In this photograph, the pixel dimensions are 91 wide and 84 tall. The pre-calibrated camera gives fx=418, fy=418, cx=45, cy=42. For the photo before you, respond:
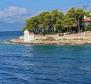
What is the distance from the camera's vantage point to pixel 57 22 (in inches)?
6506

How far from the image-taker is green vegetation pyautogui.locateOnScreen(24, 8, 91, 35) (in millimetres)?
163087

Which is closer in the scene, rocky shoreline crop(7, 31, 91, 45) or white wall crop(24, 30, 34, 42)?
rocky shoreline crop(7, 31, 91, 45)

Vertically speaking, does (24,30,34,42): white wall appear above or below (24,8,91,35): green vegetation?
below

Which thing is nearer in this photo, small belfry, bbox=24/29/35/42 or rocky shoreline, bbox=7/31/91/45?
rocky shoreline, bbox=7/31/91/45

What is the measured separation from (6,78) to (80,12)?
111 m

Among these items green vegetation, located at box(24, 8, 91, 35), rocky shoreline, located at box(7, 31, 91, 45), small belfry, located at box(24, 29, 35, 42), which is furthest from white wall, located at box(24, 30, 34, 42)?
green vegetation, located at box(24, 8, 91, 35)

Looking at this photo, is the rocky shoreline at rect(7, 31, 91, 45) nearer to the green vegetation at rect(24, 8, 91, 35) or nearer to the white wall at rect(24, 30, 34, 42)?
the white wall at rect(24, 30, 34, 42)

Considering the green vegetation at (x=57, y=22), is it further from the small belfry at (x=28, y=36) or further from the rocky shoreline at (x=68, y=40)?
the rocky shoreline at (x=68, y=40)

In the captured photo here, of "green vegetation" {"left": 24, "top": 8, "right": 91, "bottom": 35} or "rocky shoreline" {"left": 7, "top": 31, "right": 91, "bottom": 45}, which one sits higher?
"green vegetation" {"left": 24, "top": 8, "right": 91, "bottom": 35}

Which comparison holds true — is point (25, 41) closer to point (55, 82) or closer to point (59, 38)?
point (59, 38)

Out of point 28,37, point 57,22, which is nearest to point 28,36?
point 28,37

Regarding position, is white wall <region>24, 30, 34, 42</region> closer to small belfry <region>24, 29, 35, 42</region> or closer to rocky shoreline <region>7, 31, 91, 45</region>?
small belfry <region>24, 29, 35, 42</region>

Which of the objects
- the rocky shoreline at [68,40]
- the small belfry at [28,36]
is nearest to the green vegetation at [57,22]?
the small belfry at [28,36]

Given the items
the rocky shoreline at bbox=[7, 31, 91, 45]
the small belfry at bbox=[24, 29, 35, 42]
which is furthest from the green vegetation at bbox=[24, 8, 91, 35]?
the rocky shoreline at bbox=[7, 31, 91, 45]
